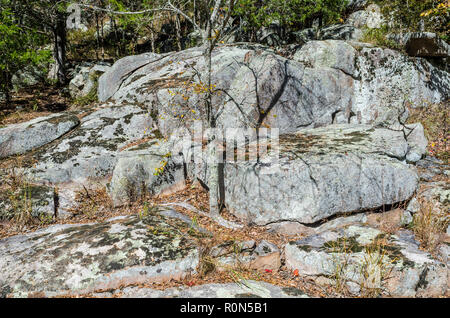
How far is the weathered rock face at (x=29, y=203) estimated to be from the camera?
5719mm

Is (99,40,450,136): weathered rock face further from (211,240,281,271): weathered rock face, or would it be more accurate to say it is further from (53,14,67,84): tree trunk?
(53,14,67,84): tree trunk

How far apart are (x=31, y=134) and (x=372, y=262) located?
9.06 meters

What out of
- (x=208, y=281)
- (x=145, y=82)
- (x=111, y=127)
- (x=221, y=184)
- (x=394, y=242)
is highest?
(x=145, y=82)

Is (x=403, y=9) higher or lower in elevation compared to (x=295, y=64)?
higher

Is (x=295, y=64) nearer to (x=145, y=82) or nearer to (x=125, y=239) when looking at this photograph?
(x=145, y=82)

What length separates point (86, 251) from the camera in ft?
14.3

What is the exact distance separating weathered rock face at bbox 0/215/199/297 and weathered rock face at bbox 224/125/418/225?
1.69m

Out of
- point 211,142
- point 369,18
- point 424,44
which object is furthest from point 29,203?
point 369,18

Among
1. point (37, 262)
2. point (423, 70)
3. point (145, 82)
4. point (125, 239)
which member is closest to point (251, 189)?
point (125, 239)

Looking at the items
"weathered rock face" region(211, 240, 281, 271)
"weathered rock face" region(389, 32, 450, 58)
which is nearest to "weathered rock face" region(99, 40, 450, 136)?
"weathered rock face" region(389, 32, 450, 58)

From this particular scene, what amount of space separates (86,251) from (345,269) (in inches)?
160

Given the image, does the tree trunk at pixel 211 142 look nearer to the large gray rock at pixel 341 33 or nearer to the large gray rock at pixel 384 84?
the large gray rock at pixel 384 84

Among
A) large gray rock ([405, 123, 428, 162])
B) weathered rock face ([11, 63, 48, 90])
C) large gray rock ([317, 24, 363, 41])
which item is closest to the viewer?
large gray rock ([405, 123, 428, 162])

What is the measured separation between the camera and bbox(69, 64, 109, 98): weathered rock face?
1324 cm
